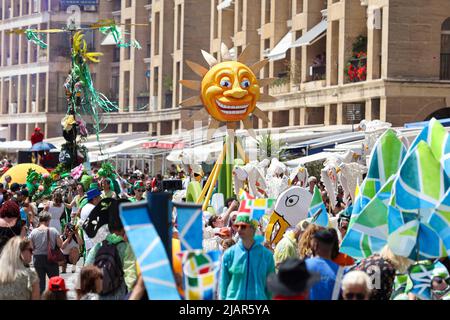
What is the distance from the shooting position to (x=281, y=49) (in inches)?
2141

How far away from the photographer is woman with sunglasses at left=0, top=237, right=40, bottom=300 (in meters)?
10.5

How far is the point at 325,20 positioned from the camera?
50.9 metres

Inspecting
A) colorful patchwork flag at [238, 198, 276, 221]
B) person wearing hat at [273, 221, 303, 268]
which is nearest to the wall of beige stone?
→ colorful patchwork flag at [238, 198, 276, 221]

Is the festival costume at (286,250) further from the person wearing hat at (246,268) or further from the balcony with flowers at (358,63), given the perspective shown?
the balcony with flowers at (358,63)

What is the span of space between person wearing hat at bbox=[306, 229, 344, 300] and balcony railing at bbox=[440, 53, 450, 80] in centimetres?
3469

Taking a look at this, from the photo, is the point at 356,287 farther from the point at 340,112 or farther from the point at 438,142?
the point at 340,112

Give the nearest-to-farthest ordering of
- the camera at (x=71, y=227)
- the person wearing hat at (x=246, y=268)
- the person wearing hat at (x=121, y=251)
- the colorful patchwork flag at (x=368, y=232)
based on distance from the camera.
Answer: the person wearing hat at (x=246, y=268)
the colorful patchwork flag at (x=368, y=232)
the person wearing hat at (x=121, y=251)
the camera at (x=71, y=227)

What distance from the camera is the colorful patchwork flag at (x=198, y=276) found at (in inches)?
349

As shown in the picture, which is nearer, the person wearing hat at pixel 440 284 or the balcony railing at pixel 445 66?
the person wearing hat at pixel 440 284

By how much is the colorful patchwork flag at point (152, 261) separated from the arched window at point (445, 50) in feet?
119

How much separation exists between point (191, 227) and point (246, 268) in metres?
1.31

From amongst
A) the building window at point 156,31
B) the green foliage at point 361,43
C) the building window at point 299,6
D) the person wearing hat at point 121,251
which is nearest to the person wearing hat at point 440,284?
the person wearing hat at point 121,251

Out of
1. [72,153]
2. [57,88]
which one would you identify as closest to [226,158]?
[72,153]

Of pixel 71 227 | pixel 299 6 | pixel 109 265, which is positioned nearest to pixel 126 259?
pixel 109 265
